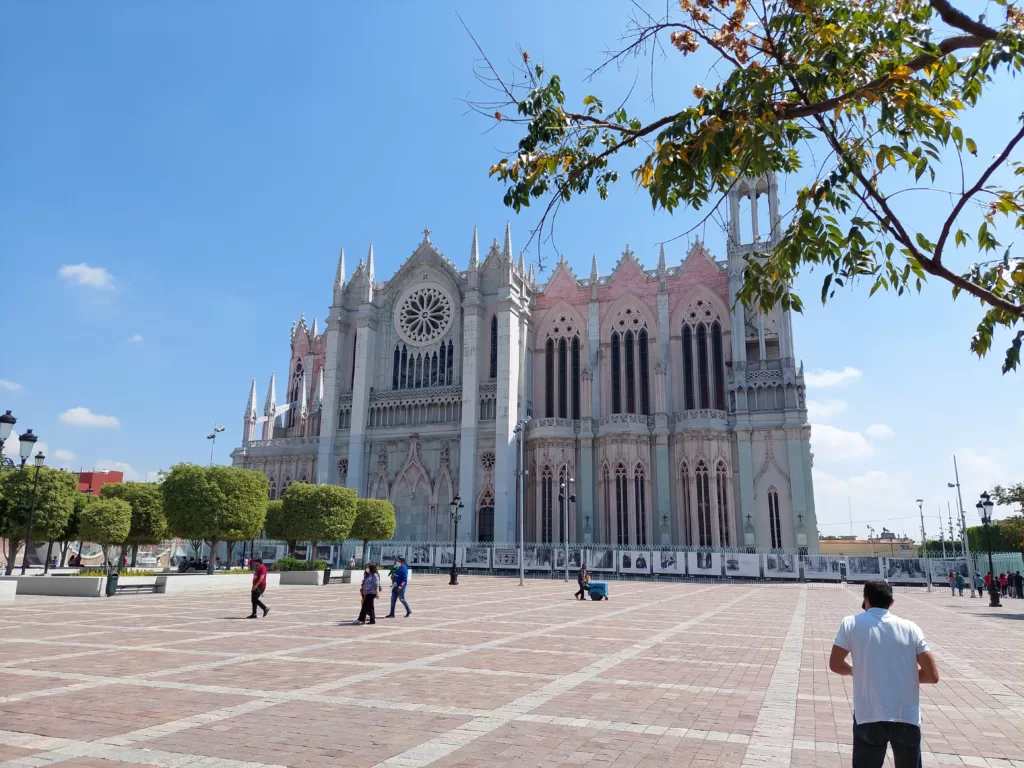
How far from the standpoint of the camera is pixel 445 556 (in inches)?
1812

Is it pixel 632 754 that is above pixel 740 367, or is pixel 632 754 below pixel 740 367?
below

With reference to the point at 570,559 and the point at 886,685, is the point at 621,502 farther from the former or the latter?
the point at 886,685

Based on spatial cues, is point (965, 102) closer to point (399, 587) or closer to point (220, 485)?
point (399, 587)

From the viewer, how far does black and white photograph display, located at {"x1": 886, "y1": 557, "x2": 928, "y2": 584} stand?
3981 cm

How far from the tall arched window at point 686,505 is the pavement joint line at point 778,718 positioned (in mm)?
32444

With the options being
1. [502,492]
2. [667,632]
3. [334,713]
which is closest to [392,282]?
[502,492]

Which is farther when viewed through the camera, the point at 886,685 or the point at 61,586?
the point at 61,586

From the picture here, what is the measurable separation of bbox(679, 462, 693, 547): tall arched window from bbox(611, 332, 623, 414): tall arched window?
6451mm

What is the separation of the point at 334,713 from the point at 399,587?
10732mm

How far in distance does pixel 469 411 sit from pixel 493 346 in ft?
17.6

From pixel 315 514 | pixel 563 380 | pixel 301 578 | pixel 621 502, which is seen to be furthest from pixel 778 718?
pixel 563 380

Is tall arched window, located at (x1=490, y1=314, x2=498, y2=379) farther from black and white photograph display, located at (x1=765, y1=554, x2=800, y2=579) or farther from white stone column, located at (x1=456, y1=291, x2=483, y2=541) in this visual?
black and white photograph display, located at (x1=765, y1=554, x2=800, y2=579)

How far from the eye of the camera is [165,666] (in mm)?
10273

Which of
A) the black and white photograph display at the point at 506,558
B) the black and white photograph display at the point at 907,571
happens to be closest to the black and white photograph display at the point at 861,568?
the black and white photograph display at the point at 907,571
